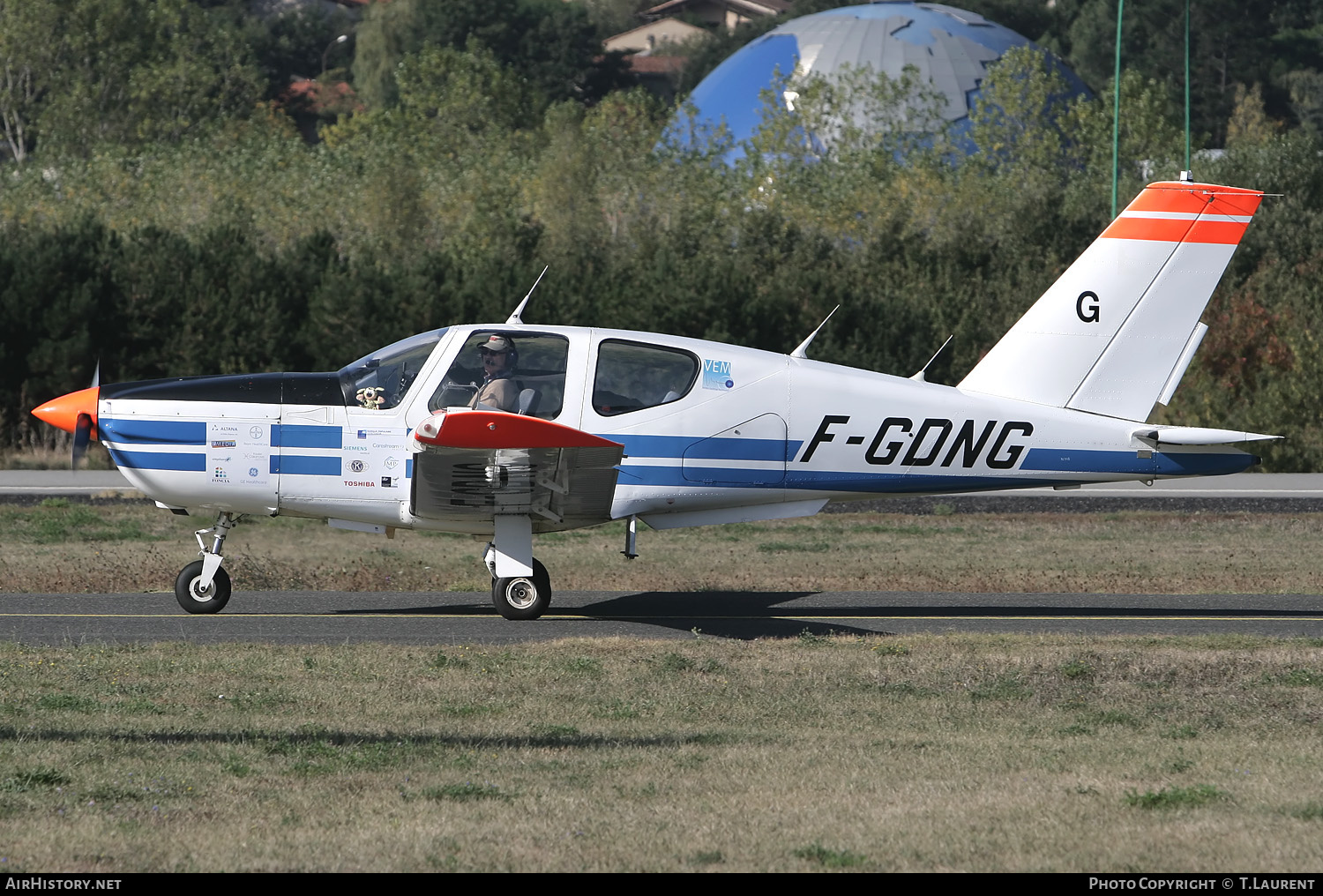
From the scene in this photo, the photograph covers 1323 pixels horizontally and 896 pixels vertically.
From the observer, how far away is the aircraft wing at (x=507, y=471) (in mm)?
10391

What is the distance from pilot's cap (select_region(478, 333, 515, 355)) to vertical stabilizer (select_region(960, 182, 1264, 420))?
3.74 meters

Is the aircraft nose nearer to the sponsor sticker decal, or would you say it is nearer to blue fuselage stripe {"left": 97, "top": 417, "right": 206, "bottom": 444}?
blue fuselage stripe {"left": 97, "top": 417, "right": 206, "bottom": 444}

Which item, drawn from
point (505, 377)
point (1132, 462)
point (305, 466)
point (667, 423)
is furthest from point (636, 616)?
point (1132, 462)

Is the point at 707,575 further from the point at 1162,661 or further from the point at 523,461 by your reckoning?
the point at 1162,661

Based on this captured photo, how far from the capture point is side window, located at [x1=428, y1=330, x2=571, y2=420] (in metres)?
11.2

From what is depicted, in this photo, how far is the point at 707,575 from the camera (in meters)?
15.2

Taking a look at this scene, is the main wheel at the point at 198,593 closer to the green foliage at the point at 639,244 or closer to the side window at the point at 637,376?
the side window at the point at 637,376

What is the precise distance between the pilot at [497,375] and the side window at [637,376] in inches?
24.9

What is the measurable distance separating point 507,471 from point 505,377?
699 millimetres

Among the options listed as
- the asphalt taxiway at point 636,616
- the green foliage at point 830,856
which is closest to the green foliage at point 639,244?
the asphalt taxiway at point 636,616

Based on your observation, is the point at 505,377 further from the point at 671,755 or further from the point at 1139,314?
the point at 1139,314

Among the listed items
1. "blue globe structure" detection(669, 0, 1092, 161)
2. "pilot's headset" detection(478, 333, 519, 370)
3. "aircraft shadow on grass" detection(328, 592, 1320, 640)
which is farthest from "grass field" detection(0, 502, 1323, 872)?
"blue globe structure" detection(669, 0, 1092, 161)

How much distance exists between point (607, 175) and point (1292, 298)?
14.9m
